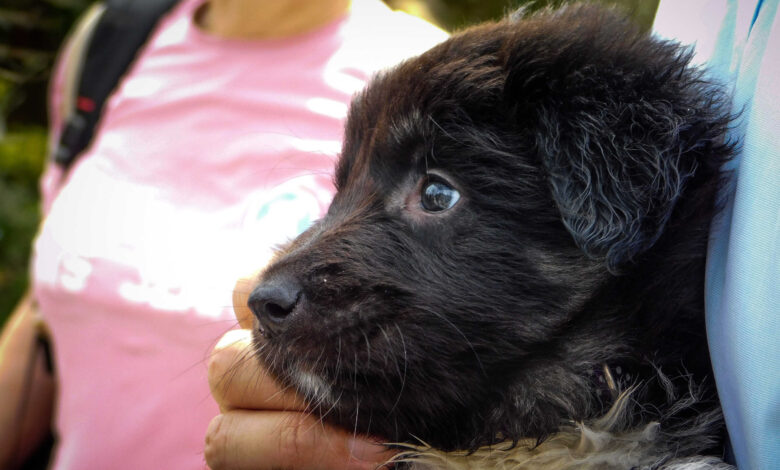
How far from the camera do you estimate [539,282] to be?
6.47ft

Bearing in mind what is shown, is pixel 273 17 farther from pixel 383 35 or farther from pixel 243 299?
pixel 243 299

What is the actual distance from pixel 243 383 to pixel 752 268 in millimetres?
1508

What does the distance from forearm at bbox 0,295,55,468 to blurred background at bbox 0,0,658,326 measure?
4032mm

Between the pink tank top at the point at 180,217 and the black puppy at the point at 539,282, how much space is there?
925 mm

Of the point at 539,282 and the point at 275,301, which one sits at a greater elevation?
the point at 539,282

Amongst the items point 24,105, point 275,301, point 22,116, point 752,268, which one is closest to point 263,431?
point 275,301

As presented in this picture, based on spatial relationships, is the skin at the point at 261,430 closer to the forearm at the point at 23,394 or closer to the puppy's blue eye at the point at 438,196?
the puppy's blue eye at the point at 438,196

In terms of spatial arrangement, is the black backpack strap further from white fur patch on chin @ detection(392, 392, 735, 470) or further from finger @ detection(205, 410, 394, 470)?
white fur patch on chin @ detection(392, 392, 735, 470)

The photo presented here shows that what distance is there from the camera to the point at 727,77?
2.02m

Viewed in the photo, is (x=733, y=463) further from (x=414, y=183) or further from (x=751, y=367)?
(x=414, y=183)

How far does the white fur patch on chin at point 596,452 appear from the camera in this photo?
6.33ft

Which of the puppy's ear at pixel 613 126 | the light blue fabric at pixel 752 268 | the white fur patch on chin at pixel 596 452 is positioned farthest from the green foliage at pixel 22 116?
the light blue fabric at pixel 752 268

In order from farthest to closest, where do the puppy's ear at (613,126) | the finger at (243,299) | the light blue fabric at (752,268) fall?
the finger at (243,299)
the puppy's ear at (613,126)
the light blue fabric at (752,268)

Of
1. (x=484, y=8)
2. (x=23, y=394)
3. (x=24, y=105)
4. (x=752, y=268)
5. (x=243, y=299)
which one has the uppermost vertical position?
(x=484, y=8)
